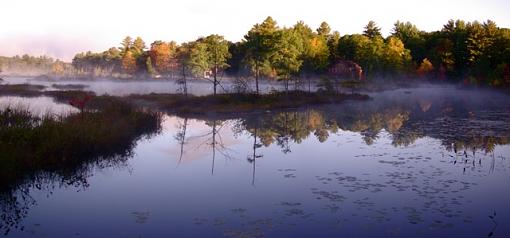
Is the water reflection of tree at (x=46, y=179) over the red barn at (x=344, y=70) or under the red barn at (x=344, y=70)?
under

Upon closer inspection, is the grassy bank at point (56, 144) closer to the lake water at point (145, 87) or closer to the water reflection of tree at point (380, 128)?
the water reflection of tree at point (380, 128)

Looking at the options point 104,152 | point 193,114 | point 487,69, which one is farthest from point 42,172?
point 487,69

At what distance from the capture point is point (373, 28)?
4274 inches

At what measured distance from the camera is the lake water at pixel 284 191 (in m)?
9.39

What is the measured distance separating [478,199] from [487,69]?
227ft

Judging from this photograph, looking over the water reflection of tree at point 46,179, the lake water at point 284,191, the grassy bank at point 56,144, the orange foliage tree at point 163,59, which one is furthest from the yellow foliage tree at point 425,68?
the water reflection of tree at point 46,179

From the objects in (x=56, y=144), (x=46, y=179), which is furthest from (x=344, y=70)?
(x=46, y=179)

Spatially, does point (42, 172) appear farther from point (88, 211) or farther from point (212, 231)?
point (212, 231)

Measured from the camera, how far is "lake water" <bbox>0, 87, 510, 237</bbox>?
9391 mm

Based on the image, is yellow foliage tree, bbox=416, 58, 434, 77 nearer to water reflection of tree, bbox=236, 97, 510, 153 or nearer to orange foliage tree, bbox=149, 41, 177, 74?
water reflection of tree, bbox=236, 97, 510, 153

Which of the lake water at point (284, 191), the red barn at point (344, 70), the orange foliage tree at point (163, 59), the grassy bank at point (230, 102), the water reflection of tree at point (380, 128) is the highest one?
the orange foliage tree at point (163, 59)

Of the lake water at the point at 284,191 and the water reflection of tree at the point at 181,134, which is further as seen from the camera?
the water reflection of tree at the point at 181,134

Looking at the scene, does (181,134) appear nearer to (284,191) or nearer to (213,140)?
(213,140)

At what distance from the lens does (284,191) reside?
40.3 ft
